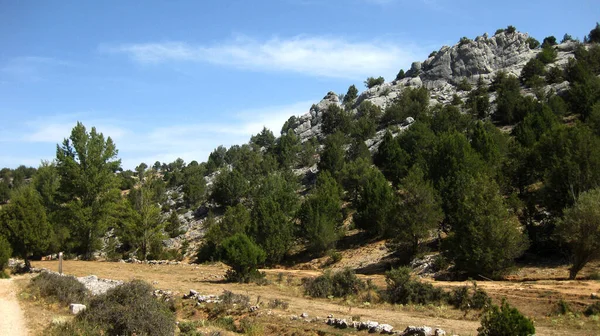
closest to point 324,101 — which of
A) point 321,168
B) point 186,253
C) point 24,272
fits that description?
point 321,168

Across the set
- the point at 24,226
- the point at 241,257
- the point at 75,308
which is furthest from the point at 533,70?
the point at 75,308

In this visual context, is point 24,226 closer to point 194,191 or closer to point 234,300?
point 234,300

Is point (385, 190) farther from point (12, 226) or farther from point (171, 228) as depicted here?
point (171, 228)

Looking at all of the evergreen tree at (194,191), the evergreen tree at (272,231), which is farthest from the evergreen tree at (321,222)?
the evergreen tree at (194,191)

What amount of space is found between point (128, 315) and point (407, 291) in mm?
12731

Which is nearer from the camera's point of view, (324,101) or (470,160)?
(470,160)

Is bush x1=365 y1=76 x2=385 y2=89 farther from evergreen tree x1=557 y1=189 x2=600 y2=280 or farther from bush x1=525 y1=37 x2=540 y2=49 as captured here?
evergreen tree x1=557 y1=189 x2=600 y2=280

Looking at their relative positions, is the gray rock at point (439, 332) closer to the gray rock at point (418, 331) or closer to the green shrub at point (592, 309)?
the gray rock at point (418, 331)

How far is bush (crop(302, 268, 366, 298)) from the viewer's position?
2348 centimetres

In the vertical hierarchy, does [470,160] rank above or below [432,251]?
above

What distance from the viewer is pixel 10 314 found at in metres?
17.4

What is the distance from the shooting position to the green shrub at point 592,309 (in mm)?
17025

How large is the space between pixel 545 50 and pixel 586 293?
375 feet

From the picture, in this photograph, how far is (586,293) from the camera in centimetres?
A: 1920
